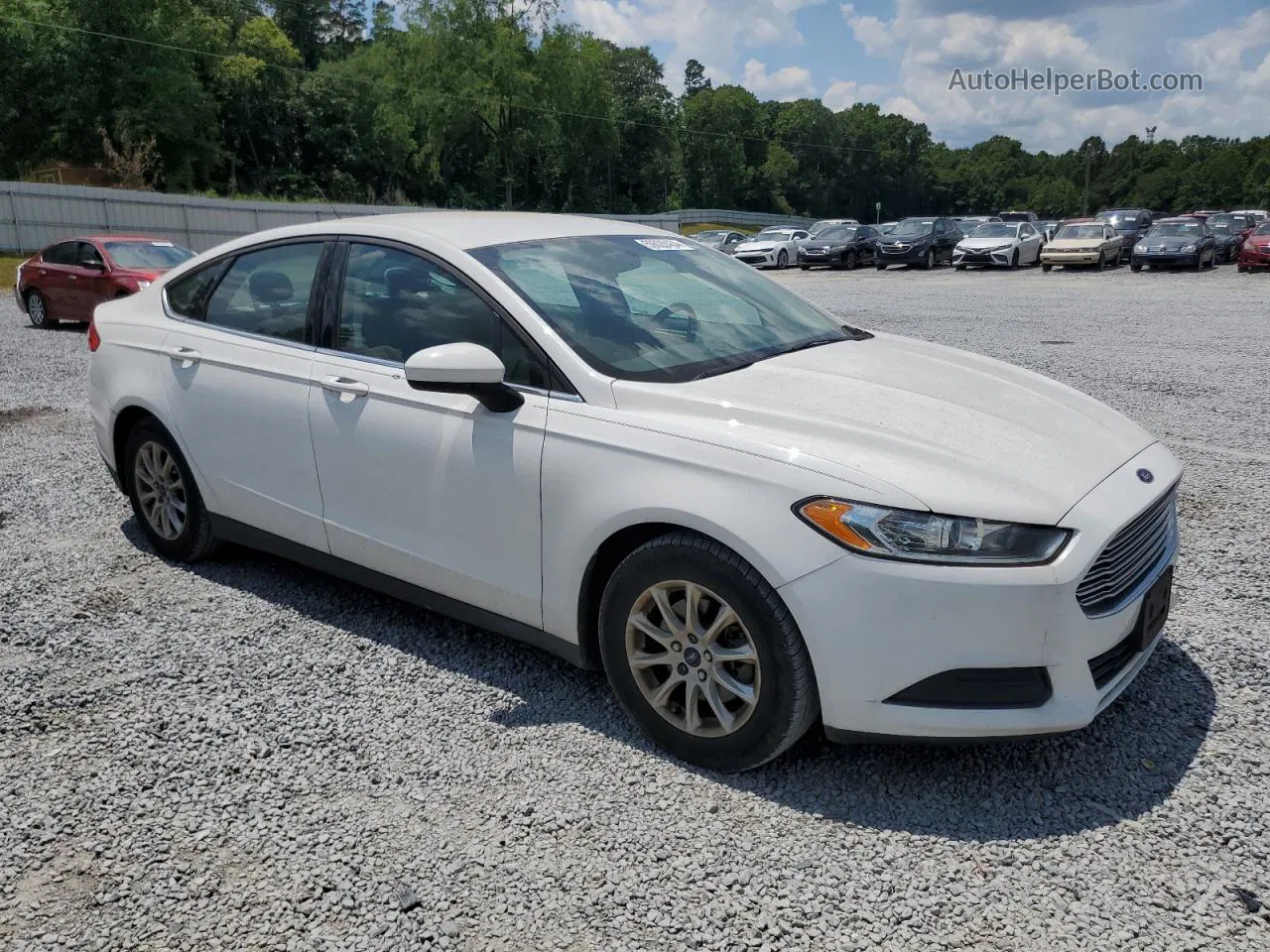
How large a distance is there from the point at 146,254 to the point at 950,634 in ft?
50.4

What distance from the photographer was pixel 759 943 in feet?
7.72

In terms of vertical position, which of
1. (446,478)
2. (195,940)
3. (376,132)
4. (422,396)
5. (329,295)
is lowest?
(195,940)

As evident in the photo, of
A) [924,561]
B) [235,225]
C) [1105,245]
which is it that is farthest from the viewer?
[235,225]

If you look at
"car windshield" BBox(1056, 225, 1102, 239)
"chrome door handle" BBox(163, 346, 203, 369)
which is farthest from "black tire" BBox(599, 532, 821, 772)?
"car windshield" BBox(1056, 225, 1102, 239)

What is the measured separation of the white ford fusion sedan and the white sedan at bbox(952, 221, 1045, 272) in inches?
1131

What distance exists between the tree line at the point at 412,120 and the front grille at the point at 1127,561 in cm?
2345

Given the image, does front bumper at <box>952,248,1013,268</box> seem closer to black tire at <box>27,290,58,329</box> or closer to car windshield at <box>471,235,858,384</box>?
black tire at <box>27,290,58,329</box>

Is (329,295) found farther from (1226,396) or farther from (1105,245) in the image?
(1105,245)

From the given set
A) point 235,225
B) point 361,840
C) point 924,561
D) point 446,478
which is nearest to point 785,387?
point 924,561

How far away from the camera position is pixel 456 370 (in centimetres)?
314

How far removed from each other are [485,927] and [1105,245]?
31.7m

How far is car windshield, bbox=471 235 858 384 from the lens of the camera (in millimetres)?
3377

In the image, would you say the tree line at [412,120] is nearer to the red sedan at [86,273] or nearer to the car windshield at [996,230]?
the red sedan at [86,273]

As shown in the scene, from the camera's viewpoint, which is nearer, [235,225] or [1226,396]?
[1226,396]
